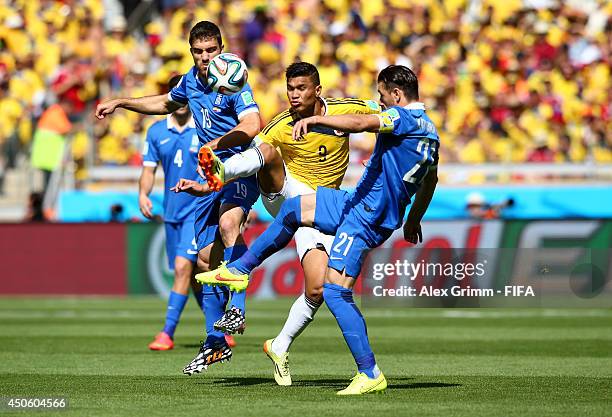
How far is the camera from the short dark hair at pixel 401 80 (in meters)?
8.67

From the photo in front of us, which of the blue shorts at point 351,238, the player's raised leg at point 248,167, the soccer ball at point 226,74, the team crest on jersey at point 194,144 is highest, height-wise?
the soccer ball at point 226,74

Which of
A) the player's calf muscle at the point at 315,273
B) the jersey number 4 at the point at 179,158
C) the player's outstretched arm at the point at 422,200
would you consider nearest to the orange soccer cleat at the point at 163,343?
the jersey number 4 at the point at 179,158

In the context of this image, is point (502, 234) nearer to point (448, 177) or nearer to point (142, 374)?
point (448, 177)

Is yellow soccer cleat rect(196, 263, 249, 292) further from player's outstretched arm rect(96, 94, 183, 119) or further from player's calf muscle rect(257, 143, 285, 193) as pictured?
player's outstretched arm rect(96, 94, 183, 119)

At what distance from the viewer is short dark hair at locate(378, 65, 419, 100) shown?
867 centimetres

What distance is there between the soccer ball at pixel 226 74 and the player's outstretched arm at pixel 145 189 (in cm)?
375

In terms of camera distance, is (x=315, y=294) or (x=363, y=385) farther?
(x=315, y=294)

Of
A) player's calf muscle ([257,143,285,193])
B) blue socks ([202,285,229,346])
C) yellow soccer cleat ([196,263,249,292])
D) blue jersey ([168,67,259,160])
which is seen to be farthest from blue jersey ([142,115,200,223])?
yellow soccer cleat ([196,263,249,292])

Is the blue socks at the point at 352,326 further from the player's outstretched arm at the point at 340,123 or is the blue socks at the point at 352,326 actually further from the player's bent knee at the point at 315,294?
the player's outstretched arm at the point at 340,123

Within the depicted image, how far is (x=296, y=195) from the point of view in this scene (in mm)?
9883

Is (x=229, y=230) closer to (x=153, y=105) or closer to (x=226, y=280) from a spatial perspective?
(x=226, y=280)

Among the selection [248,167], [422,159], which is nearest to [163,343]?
[248,167]

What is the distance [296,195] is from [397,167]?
139 cm

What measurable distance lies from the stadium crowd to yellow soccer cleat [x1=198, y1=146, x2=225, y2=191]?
41.5 feet
